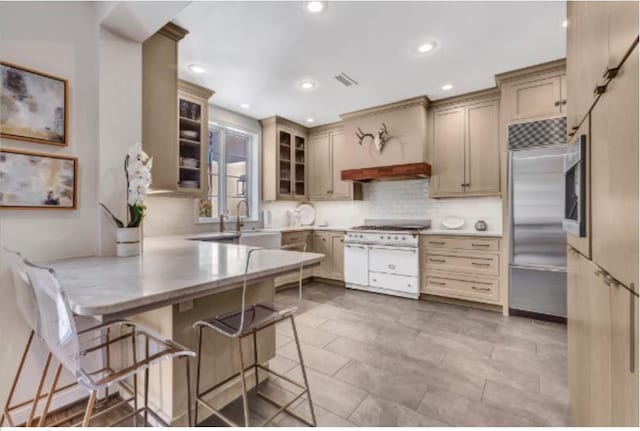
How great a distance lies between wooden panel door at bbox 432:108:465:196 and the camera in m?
3.76

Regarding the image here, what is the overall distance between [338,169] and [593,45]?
395 centimetres

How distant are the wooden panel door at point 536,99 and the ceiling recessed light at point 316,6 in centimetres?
243

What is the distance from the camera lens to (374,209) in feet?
15.9

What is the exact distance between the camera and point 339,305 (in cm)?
360

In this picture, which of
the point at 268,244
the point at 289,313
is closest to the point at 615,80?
the point at 289,313

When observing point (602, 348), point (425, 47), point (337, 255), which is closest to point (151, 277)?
point (602, 348)

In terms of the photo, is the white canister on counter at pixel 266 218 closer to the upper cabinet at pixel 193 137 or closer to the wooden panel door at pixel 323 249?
the wooden panel door at pixel 323 249

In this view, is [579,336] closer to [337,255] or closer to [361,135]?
[337,255]

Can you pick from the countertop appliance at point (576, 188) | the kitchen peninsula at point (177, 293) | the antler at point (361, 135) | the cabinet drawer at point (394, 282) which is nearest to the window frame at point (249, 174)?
the antler at point (361, 135)

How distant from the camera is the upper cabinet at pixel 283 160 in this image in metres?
4.59

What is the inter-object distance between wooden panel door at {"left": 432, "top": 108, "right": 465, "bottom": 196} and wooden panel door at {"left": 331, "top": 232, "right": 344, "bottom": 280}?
1.59 meters

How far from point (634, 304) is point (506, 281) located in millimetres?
2954

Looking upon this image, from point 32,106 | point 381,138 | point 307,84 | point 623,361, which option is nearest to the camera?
point 623,361

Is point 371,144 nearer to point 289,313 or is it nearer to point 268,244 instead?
point 268,244
